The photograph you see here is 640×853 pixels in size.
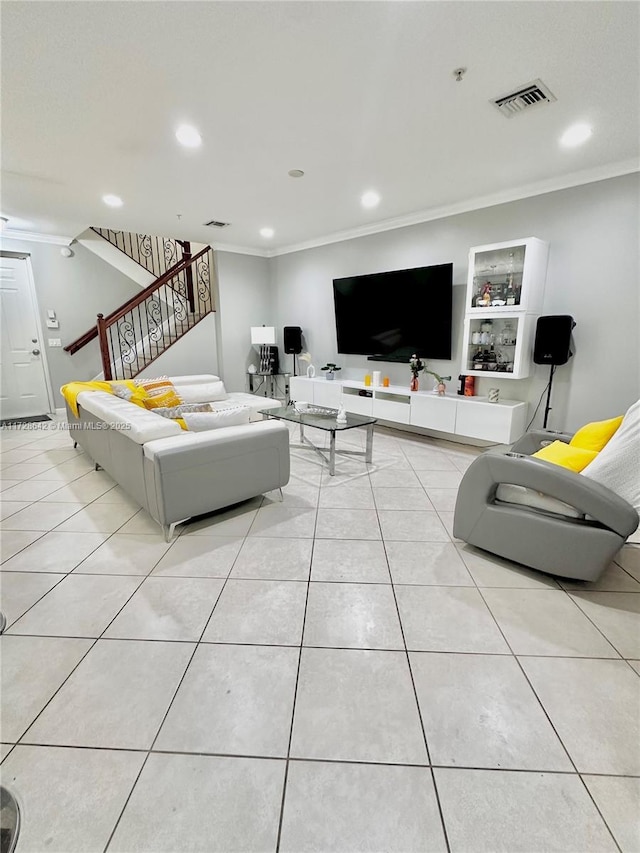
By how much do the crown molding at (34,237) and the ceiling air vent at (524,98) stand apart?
233 inches

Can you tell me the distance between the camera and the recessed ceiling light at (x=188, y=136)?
8.52 feet

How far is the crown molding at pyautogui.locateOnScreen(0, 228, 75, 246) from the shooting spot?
17.0ft

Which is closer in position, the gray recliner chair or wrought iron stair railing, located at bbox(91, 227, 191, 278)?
the gray recliner chair

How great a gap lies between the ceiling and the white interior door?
1752 millimetres

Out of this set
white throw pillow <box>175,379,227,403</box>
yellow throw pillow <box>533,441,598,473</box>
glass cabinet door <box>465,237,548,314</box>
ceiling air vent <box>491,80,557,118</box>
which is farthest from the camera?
white throw pillow <box>175,379,227,403</box>

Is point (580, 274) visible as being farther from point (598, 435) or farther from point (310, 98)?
point (310, 98)

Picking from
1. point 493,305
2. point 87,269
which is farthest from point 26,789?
point 87,269

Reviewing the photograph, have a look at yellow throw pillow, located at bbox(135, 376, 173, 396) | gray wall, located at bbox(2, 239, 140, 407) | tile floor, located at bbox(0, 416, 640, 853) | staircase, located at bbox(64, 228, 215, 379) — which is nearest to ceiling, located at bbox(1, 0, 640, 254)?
gray wall, located at bbox(2, 239, 140, 407)

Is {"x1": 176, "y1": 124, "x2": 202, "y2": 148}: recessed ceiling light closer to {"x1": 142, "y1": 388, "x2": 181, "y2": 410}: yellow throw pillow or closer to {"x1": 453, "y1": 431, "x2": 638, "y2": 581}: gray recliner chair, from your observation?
{"x1": 142, "y1": 388, "x2": 181, "y2": 410}: yellow throw pillow

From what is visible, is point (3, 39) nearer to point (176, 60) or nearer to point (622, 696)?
point (176, 60)

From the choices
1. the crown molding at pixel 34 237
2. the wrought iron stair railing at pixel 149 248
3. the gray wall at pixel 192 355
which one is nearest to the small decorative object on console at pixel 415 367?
the gray wall at pixel 192 355

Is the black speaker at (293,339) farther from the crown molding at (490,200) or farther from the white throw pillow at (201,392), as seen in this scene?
the white throw pillow at (201,392)

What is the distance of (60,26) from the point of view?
178cm

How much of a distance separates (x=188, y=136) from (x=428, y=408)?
3322 mm
